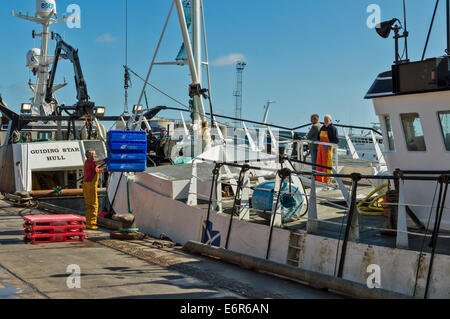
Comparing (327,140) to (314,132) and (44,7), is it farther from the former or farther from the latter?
(44,7)

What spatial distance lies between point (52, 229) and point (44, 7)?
78.6 feet

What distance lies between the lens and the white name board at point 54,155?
16125 mm

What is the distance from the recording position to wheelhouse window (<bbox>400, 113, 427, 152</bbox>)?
741cm

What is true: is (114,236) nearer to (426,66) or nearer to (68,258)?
(68,258)

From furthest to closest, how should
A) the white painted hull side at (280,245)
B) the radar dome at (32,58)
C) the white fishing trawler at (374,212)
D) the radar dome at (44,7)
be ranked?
the radar dome at (32,58)
the radar dome at (44,7)
the white fishing trawler at (374,212)
the white painted hull side at (280,245)

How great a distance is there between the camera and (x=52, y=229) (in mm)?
9109

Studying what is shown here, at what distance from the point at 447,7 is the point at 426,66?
4.49 feet

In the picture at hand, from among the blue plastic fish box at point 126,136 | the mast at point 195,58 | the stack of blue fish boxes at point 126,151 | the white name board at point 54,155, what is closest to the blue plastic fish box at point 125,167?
the stack of blue fish boxes at point 126,151

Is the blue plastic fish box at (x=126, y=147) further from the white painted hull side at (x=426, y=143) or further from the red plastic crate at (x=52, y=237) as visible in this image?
the white painted hull side at (x=426, y=143)

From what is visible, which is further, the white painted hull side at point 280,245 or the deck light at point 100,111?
the deck light at point 100,111

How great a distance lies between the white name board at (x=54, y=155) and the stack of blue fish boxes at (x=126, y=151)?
6728 millimetres

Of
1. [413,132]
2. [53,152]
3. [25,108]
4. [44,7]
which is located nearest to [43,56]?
[44,7]
